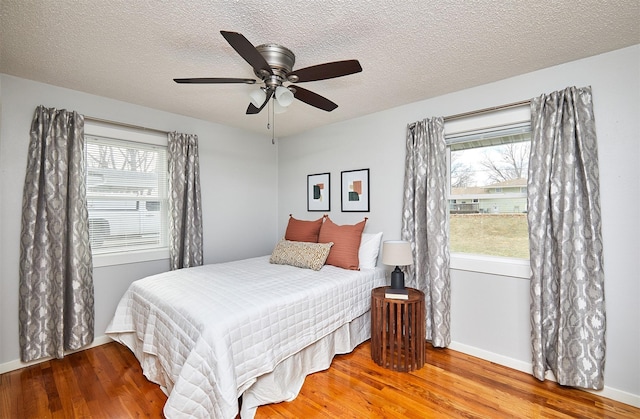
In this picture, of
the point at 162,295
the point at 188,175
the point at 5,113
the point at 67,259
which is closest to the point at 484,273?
the point at 162,295

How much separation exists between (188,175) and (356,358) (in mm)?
2605

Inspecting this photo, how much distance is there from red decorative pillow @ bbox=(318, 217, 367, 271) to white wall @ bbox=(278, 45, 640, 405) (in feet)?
1.15

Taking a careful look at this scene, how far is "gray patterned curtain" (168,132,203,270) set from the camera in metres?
3.12

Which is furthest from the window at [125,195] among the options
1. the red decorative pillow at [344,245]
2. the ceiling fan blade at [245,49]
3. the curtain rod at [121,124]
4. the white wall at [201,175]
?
the ceiling fan blade at [245,49]

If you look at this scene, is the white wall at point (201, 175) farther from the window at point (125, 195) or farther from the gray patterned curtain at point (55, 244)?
the window at point (125, 195)

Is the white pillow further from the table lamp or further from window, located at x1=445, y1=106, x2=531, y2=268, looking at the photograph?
window, located at x1=445, y1=106, x2=531, y2=268

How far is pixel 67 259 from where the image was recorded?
2.52m

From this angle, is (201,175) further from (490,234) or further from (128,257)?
(490,234)

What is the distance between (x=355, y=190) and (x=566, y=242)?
196 cm

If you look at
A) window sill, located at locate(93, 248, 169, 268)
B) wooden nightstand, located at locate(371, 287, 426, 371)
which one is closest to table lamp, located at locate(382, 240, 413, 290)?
wooden nightstand, located at locate(371, 287, 426, 371)

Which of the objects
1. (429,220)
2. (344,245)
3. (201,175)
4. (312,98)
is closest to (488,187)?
(429,220)

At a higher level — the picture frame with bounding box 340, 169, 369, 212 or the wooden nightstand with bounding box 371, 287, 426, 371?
the picture frame with bounding box 340, 169, 369, 212

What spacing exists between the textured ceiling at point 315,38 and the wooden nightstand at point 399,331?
6.17 ft

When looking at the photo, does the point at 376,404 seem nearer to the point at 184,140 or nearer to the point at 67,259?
the point at 67,259
